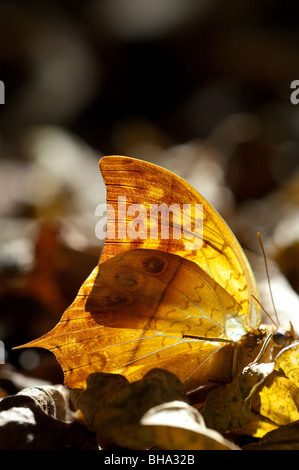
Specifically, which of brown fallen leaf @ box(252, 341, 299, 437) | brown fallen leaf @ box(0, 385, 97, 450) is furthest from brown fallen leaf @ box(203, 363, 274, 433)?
brown fallen leaf @ box(0, 385, 97, 450)

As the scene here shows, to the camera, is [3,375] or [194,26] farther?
[194,26]

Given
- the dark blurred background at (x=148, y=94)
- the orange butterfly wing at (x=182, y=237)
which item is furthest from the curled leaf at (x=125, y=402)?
the dark blurred background at (x=148, y=94)

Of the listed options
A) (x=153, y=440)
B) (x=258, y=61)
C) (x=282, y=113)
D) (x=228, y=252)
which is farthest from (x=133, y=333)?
(x=258, y=61)

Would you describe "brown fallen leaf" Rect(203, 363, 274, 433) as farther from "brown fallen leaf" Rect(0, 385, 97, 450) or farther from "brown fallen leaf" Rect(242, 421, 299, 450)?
"brown fallen leaf" Rect(0, 385, 97, 450)

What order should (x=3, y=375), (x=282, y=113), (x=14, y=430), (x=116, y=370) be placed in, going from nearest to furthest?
1. (x=14, y=430)
2. (x=116, y=370)
3. (x=3, y=375)
4. (x=282, y=113)
